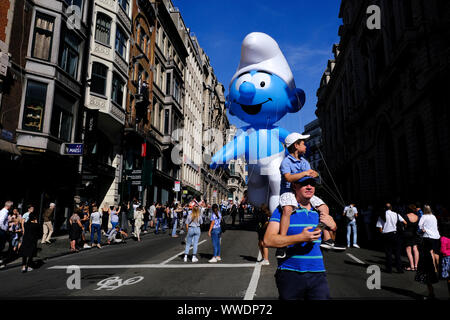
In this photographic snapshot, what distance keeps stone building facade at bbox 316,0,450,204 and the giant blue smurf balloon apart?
46.3 ft

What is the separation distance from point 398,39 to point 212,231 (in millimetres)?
21372

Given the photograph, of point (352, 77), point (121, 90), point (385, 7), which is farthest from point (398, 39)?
point (121, 90)

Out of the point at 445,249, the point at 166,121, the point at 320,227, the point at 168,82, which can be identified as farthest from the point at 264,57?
the point at 168,82

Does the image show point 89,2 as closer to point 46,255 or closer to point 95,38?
point 95,38

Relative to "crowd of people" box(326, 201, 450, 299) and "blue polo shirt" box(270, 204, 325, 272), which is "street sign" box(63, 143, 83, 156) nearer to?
"crowd of people" box(326, 201, 450, 299)

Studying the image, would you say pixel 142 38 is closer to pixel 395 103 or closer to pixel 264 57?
pixel 395 103

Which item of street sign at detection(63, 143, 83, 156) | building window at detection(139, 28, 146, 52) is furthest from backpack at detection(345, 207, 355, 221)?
building window at detection(139, 28, 146, 52)

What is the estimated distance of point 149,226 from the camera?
89.3 ft

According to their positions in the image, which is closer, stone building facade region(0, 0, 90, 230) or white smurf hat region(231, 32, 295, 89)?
white smurf hat region(231, 32, 295, 89)

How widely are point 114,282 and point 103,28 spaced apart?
788 inches

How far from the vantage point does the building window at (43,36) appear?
56.4 feet

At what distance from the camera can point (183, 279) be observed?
7547mm

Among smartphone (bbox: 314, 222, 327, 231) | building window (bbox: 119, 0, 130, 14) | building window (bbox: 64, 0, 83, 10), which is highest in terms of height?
building window (bbox: 119, 0, 130, 14)

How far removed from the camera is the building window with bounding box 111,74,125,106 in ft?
75.9
